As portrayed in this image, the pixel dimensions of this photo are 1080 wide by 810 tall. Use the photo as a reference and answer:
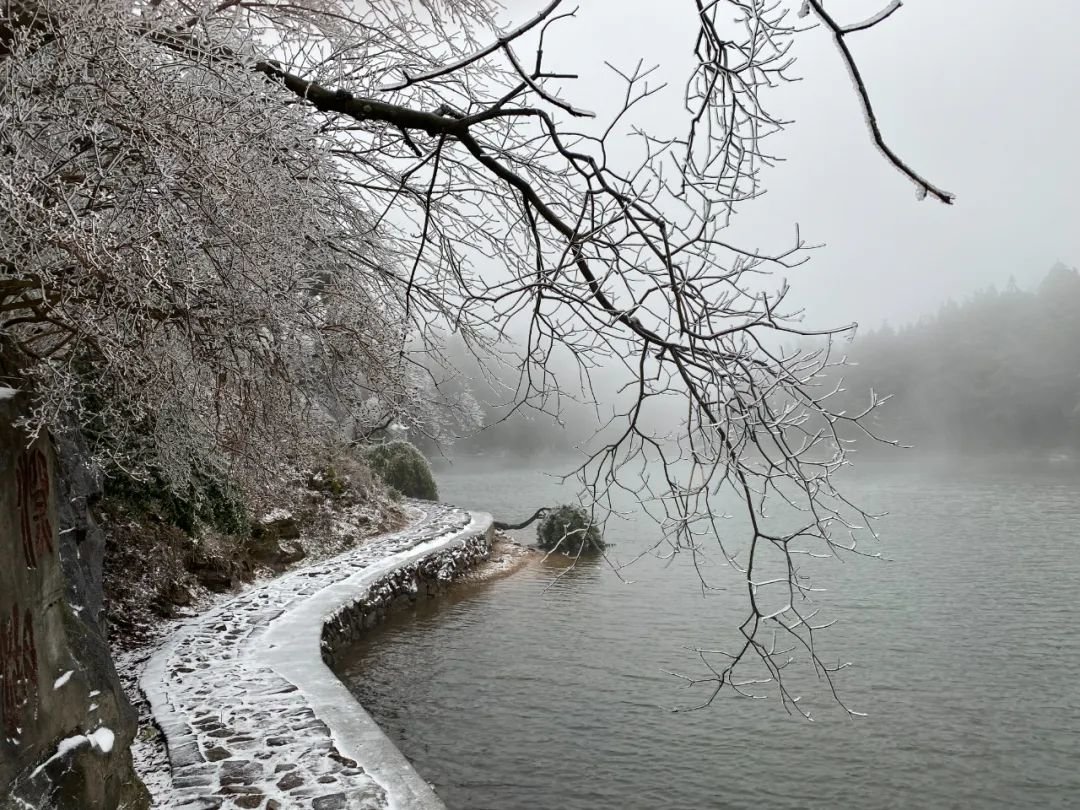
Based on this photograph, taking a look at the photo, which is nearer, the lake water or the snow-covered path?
the snow-covered path

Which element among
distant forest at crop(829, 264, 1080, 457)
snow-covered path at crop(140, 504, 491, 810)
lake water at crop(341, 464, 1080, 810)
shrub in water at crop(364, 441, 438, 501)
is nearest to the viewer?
snow-covered path at crop(140, 504, 491, 810)

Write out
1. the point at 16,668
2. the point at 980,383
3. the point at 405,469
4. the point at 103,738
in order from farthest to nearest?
the point at 980,383 < the point at 405,469 < the point at 103,738 < the point at 16,668

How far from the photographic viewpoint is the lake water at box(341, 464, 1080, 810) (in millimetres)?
6906

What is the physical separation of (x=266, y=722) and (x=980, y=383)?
238 feet

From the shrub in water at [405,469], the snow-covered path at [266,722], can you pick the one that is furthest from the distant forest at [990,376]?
the snow-covered path at [266,722]

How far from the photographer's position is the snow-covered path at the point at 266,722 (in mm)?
4934

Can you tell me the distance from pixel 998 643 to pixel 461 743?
770 centimetres

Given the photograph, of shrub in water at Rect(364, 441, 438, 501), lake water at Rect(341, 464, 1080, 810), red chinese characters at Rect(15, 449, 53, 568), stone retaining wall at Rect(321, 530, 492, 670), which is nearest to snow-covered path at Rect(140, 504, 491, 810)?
stone retaining wall at Rect(321, 530, 492, 670)

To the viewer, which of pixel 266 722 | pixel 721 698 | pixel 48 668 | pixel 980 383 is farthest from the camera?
pixel 980 383

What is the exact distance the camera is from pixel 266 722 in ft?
20.0

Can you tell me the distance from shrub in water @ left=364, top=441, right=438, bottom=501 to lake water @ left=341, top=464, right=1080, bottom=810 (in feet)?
32.2

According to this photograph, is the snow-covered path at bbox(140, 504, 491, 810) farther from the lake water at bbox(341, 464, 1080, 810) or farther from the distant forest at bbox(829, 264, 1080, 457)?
the distant forest at bbox(829, 264, 1080, 457)

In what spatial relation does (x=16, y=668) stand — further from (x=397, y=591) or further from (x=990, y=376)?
(x=990, y=376)

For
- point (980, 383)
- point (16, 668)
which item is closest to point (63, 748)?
point (16, 668)
